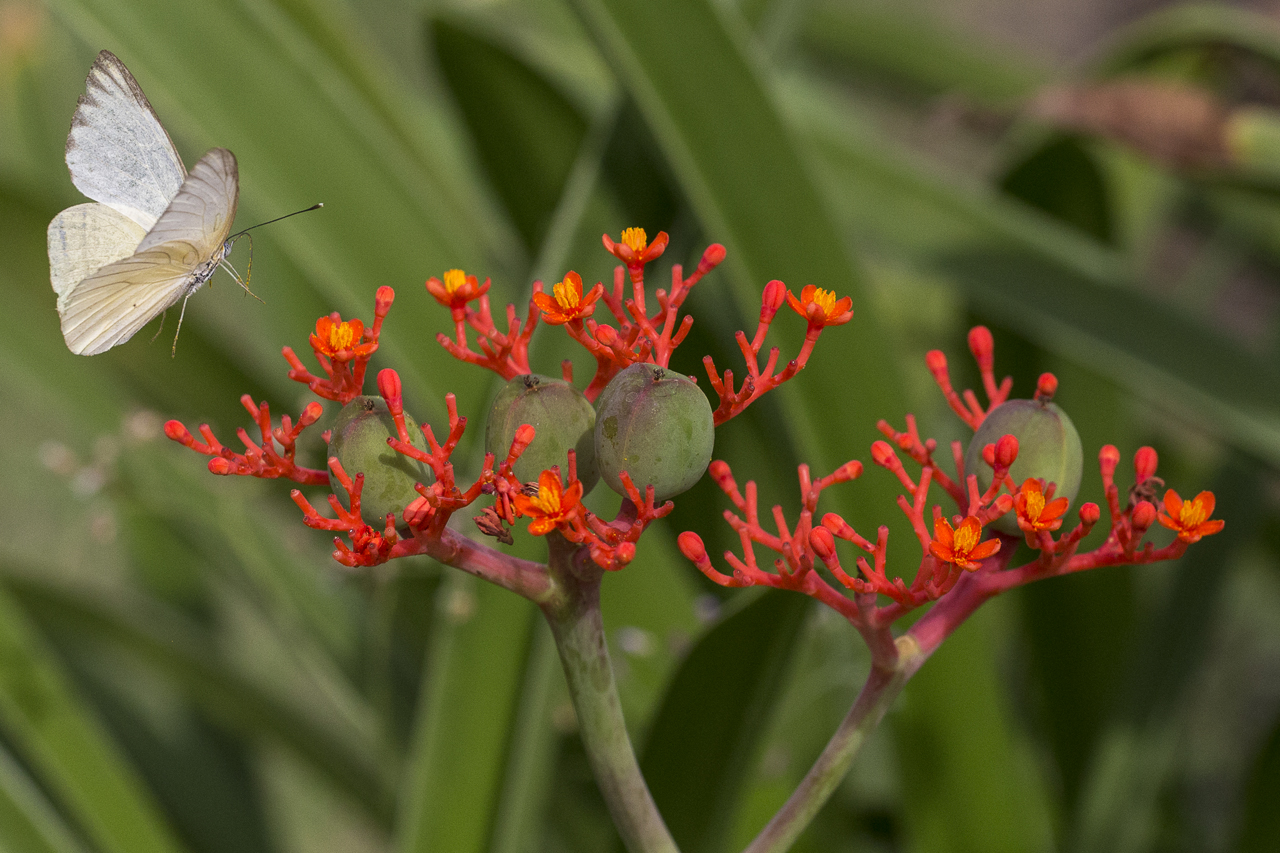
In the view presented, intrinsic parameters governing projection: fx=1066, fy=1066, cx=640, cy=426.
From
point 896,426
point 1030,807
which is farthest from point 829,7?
point 1030,807

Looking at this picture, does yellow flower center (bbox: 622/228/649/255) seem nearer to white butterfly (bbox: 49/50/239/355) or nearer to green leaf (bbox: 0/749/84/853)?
white butterfly (bbox: 49/50/239/355)

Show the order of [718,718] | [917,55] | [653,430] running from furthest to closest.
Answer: [917,55]
[718,718]
[653,430]

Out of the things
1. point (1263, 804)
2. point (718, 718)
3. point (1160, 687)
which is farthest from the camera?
point (1160, 687)

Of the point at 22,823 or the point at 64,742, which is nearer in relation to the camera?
the point at 22,823

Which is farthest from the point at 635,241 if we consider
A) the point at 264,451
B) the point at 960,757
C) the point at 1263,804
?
the point at 1263,804

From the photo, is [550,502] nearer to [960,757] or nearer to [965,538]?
[965,538]

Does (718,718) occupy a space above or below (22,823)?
below

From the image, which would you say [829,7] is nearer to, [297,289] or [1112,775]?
[297,289]
